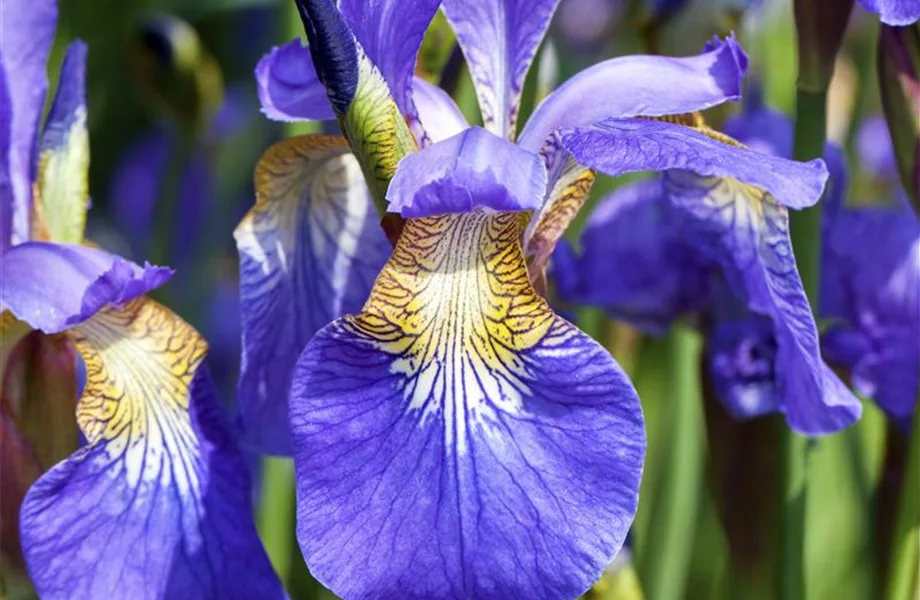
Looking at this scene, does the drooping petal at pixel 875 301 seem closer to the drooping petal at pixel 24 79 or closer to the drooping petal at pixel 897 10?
the drooping petal at pixel 897 10

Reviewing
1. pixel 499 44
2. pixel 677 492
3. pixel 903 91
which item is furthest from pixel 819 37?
pixel 677 492

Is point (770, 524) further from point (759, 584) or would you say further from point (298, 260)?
point (298, 260)

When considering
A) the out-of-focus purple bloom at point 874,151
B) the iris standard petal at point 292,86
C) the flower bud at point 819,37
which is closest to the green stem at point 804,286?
the flower bud at point 819,37

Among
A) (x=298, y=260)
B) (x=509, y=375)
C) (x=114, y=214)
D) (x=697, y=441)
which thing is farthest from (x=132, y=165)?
(x=509, y=375)

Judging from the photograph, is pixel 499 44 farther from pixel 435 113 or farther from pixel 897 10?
pixel 897 10

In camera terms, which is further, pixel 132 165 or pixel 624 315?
pixel 132 165

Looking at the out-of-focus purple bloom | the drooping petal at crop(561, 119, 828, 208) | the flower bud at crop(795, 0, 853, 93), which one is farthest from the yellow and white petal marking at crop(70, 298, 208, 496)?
the out-of-focus purple bloom
